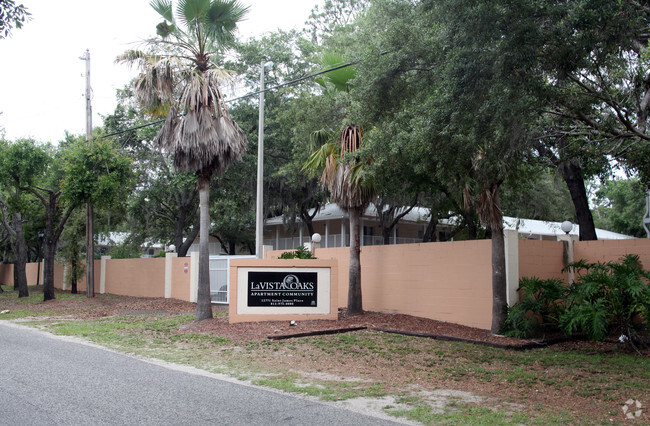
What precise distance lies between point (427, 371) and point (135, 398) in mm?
4617

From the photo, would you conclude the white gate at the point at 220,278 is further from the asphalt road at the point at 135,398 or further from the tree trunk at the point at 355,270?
the asphalt road at the point at 135,398

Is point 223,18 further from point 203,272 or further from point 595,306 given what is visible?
point 595,306

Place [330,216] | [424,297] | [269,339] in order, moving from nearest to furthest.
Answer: [269,339] < [424,297] < [330,216]

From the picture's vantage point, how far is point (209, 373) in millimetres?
9141

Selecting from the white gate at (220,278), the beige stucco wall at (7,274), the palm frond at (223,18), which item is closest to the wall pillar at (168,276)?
the white gate at (220,278)

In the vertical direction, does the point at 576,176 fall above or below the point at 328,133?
below

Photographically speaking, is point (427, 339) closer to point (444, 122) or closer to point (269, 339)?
point (269, 339)

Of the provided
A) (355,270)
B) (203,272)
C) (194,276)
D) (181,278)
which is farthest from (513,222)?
(203,272)

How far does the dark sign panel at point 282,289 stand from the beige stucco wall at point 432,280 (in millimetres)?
2196

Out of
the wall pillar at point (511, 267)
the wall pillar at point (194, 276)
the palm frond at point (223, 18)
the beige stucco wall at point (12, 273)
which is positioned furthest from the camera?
the beige stucco wall at point (12, 273)

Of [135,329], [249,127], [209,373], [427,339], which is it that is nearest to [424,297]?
[427,339]

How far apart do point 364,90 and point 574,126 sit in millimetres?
4448

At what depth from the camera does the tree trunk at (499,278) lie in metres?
12.0

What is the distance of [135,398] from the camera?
7.16m
